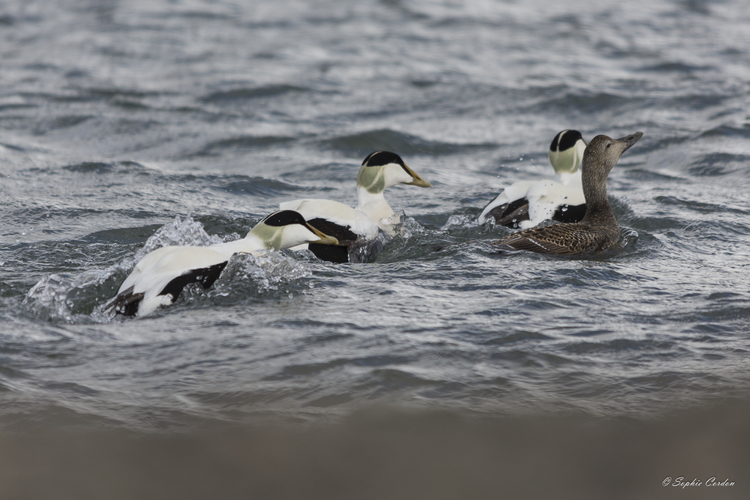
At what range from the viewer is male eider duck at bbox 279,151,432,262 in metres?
5.43

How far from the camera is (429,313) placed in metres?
4.30

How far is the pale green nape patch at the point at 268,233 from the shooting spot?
4.87 metres

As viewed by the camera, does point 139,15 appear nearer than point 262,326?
No

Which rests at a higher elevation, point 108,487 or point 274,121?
point 274,121

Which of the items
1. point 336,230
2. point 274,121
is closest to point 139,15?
point 274,121

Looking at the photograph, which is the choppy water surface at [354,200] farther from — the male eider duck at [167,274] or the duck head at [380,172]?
the duck head at [380,172]

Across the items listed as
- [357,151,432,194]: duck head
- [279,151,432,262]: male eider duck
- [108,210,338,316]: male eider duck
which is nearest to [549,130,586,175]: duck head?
[279,151,432,262]: male eider duck

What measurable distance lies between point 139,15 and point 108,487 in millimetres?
15029

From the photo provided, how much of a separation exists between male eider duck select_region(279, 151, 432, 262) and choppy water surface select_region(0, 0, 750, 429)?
0.18m

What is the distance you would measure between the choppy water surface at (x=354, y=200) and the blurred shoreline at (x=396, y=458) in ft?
0.43

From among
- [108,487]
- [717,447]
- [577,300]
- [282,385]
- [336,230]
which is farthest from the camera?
[336,230]

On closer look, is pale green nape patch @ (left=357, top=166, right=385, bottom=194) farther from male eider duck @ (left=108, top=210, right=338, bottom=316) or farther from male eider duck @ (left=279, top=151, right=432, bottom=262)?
male eider duck @ (left=108, top=210, right=338, bottom=316)

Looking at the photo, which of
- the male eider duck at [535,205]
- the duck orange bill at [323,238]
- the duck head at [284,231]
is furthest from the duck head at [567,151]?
the duck head at [284,231]

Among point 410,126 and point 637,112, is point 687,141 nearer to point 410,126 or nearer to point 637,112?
point 637,112
